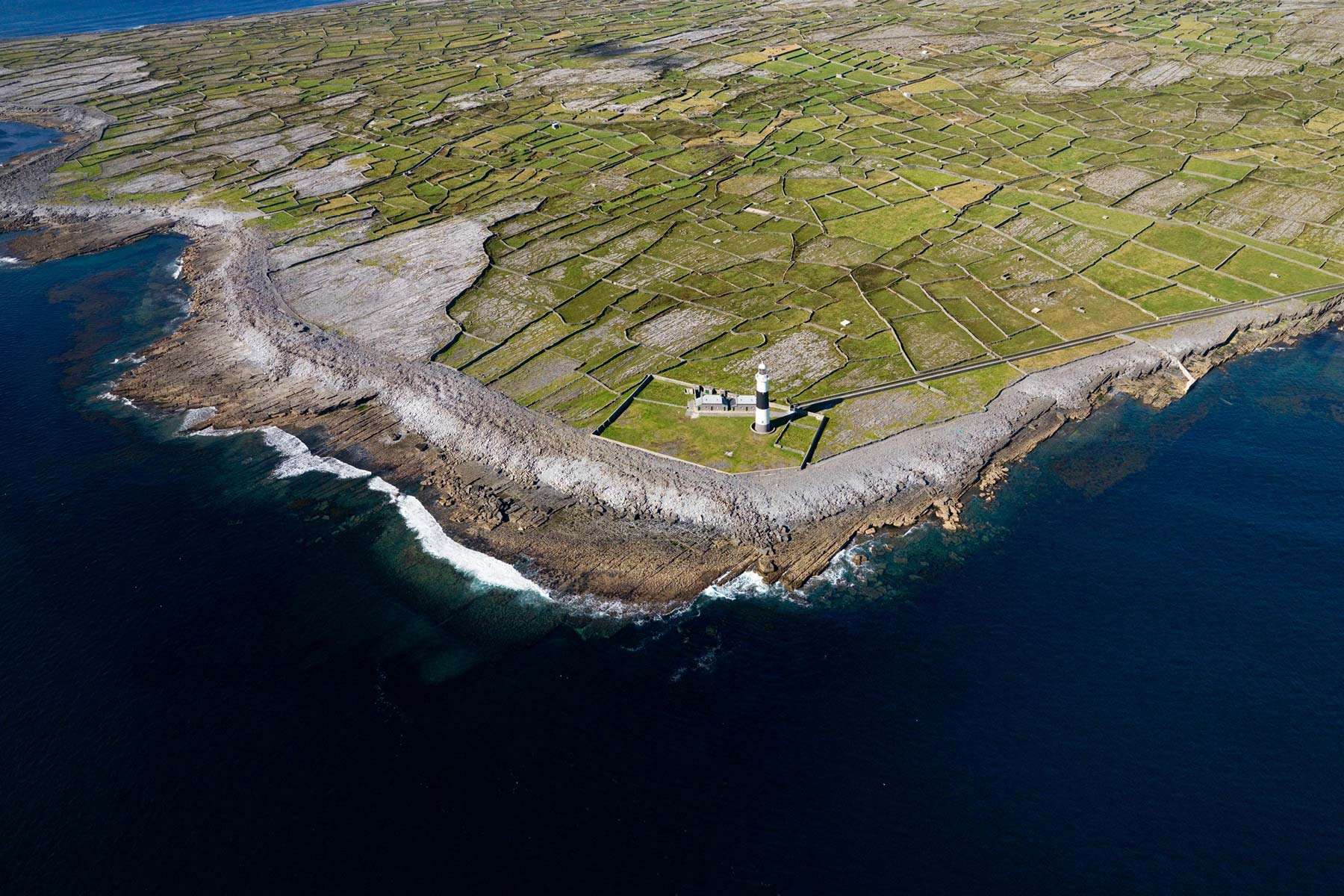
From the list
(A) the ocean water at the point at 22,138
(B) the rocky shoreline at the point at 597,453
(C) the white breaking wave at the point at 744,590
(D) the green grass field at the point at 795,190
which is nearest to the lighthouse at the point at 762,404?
(D) the green grass field at the point at 795,190

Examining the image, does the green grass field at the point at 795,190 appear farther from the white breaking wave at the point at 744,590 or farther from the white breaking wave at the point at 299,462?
the white breaking wave at the point at 299,462

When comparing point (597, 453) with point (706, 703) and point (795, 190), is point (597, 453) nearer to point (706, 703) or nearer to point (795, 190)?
point (706, 703)

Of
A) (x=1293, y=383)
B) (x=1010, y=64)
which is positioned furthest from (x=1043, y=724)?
(x=1010, y=64)

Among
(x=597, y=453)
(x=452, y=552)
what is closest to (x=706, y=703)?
(x=452, y=552)

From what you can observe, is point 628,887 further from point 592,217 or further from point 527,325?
point 592,217

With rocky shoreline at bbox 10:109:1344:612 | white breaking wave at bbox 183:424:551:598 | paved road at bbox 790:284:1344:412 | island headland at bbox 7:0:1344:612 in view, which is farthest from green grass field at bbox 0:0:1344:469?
white breaking wave at bbox 183:424:551:598

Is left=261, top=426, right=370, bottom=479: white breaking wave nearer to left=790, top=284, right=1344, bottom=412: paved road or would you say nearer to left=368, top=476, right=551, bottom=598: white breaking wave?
left=368, top=476, right=551, bottom=598: white breaking wave
